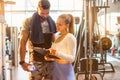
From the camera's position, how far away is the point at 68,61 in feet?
7.31

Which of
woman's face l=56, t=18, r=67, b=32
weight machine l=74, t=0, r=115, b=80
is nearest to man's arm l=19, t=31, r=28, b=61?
woman's face l=56, t=18, r=67, b=32

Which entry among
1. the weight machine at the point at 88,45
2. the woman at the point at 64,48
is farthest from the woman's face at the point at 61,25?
the weight machine at the point at 88,45

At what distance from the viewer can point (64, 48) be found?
2.22 metres

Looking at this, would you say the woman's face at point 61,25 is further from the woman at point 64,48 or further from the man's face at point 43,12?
the man's face at point 43,12

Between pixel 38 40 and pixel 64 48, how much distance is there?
34 cm

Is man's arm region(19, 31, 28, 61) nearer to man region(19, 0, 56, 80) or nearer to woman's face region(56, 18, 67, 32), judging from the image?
man region(19, 0, 56, 80)

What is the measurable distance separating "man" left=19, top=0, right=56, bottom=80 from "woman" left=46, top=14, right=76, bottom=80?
16cm

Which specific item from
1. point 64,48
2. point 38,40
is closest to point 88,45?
point 38,40

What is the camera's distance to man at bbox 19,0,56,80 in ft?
7.97

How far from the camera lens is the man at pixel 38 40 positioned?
2430mm

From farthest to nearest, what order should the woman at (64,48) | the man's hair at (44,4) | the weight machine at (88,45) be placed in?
the weight machine at (88,45) → the man's hair at (44,4) → the woman at (64,48)

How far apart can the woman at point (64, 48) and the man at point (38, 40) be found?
6.3 inches

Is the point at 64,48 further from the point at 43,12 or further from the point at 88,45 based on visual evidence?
the point at 88,45

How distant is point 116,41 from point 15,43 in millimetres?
4834
